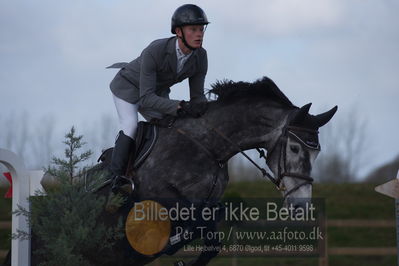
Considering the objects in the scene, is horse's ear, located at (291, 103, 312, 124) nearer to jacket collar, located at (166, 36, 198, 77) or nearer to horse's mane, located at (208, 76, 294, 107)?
horse's mane, located at (208, 76, 294, 107)

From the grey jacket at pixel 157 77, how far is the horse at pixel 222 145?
0.24 meters

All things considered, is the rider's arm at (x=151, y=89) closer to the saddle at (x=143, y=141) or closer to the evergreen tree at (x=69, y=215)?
the saddle at (x=143, y=141)

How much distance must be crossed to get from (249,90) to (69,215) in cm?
181

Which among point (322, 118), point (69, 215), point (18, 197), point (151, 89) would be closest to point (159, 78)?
point (151, 89)

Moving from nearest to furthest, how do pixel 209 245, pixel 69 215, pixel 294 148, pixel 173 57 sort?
pixel 69 215 → pixel 294 148 → pixel 209 245 → pixel 173 57

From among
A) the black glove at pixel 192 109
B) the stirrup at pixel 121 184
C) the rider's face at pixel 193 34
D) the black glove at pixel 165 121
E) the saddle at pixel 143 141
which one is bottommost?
the stirrup at pixel 121 184

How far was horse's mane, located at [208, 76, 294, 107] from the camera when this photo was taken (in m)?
4.98

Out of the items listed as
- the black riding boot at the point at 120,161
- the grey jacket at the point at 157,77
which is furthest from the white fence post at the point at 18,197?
the grey jacket at the point at 157,77

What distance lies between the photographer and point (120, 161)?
5.01m

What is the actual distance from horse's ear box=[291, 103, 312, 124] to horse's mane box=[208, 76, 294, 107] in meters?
0.25

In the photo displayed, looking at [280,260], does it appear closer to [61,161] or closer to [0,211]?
[0,211]

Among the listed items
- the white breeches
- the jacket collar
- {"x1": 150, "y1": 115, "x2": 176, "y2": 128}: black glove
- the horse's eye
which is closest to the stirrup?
the white breeches

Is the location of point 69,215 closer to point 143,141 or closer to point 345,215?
point 143,141

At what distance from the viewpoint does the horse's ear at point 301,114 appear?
4695mm
